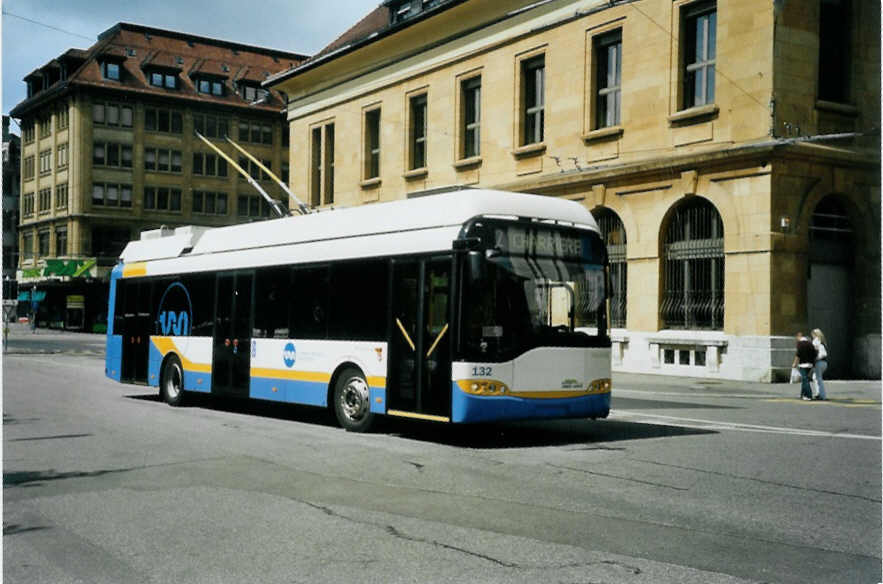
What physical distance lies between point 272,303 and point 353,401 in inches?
109

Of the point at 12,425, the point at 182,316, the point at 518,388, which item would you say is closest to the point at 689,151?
the point at 182,316

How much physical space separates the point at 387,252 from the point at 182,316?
6.33m

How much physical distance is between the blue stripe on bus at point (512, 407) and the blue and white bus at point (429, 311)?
2 cm

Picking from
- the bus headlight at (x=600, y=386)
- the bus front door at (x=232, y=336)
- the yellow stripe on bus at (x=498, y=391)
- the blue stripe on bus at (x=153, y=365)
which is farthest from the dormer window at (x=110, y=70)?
the yellow stripe on bus at (x=498, y=391)

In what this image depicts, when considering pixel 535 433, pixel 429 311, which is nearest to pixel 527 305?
pixel 429 311

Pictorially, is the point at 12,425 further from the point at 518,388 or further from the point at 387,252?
the point at 518,388

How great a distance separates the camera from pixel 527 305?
12391mm

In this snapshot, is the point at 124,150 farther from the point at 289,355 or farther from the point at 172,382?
the point at 289,355

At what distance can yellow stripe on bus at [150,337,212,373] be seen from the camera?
17.6m

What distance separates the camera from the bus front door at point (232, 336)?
16.5 m

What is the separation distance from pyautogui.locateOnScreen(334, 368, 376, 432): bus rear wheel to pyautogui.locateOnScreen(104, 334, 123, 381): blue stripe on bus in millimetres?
7628

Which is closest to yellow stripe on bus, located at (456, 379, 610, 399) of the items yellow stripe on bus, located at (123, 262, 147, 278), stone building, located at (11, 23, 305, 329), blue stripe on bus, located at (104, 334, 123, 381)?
yellow stripe on bus, located at (123, 262, 147, 278)

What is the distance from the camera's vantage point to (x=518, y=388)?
12273 millimetres

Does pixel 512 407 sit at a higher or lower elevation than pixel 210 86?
lower
